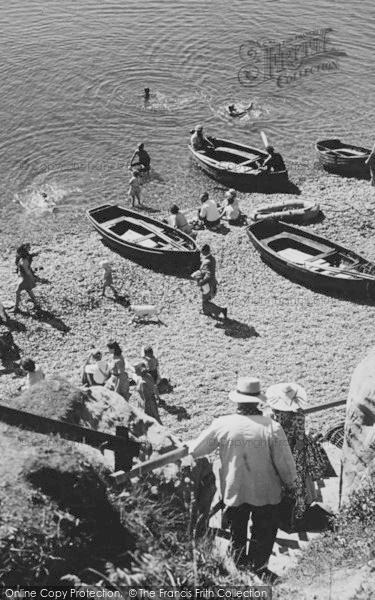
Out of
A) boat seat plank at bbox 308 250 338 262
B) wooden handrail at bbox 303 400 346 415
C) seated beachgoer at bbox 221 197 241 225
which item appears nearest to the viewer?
wooden handrail at bbox 303 400 346 415

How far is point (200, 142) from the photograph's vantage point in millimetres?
32219

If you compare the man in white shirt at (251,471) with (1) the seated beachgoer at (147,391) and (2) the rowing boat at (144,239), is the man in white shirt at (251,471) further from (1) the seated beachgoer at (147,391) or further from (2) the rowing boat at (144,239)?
(2) the rowing boat at (144,239)

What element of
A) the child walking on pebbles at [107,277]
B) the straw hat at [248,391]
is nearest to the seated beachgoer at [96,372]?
the child walking on pebbles at [107,277]

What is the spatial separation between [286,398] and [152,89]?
97.8 feet

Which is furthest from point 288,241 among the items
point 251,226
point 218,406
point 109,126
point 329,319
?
point 109,126

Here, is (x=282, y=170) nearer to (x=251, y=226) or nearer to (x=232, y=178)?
(x=232, y=178)

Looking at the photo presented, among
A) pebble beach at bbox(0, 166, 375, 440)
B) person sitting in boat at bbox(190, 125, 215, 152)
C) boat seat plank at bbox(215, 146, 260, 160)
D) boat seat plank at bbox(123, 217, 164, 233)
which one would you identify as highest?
person sitting in boat at bbox(190, 125, 215, 152)

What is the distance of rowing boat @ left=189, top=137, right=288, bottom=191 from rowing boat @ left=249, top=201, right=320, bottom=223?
7.29ft

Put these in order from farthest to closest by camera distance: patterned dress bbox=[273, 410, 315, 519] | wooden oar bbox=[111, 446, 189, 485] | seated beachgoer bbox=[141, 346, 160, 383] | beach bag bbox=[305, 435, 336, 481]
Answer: seated beachgoer bbox=[141, 346, 160, 383] → beach bag bbox=[305, 435, 336, 481] → patterned dress bbox=[273, 410, 315, 519] → wooden oar bbox=[111, 446, 189, 485]

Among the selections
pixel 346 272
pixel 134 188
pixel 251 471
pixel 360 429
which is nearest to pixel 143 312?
pixel 346 272

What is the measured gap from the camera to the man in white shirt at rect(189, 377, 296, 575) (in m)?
8.72

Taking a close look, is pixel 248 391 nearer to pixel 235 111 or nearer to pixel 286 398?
pixel 286 398

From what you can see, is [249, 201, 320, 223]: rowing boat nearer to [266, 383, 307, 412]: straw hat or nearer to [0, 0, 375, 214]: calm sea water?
[0, 0, 375, 214]: calm sea water

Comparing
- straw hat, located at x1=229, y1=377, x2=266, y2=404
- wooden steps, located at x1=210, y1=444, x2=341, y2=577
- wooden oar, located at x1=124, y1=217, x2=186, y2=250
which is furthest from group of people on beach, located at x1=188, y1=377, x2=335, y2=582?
wooden oar, located at x1=124, y1=217, x2=186, y2=250
